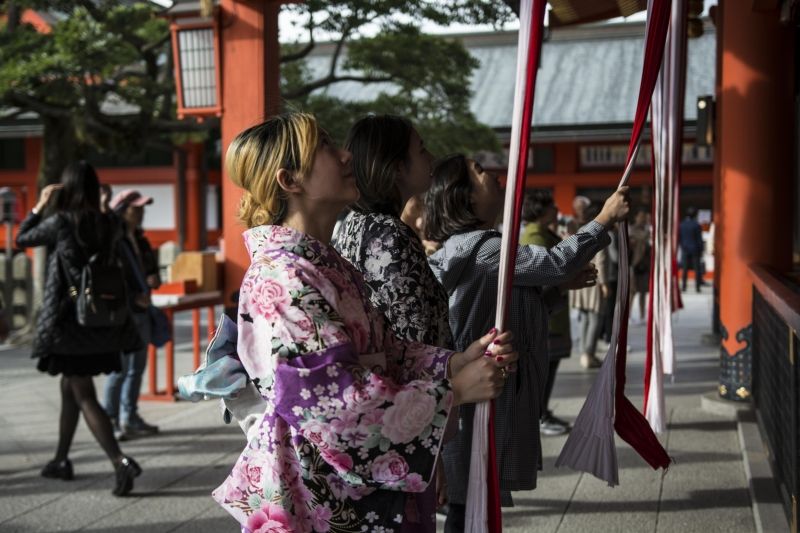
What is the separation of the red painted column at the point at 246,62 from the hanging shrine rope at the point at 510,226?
13.9ft

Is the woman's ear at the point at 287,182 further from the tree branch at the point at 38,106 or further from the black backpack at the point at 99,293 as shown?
the tree branch at the point at 38,106

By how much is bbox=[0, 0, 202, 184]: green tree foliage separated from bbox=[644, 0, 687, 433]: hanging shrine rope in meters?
6.80

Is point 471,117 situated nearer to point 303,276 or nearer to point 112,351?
point 112,351

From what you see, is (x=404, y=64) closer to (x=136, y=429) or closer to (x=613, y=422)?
(x=136, y=429)

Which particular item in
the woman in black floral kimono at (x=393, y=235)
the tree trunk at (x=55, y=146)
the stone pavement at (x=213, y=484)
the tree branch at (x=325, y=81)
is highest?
the tree branch at (x=325, y=81)

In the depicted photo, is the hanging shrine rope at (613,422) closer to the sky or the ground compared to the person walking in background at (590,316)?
closer to the sky

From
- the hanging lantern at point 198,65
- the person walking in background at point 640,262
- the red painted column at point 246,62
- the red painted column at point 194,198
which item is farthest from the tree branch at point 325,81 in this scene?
the red painted column at point 194,198

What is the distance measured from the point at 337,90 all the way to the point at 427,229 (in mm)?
20962

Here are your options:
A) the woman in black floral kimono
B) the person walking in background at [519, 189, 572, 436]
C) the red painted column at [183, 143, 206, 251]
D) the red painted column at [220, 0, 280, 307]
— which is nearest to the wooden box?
the red painted column at [220, 0, 280, 307]

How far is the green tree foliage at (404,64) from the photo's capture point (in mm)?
10086

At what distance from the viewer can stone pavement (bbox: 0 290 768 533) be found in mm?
4039

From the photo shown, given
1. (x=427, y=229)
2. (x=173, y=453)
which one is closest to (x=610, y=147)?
(x=173, y=453)

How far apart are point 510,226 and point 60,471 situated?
349 centimetres

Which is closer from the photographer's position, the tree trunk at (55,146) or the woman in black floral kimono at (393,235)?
the woman in black floral kimono at (393,235)
